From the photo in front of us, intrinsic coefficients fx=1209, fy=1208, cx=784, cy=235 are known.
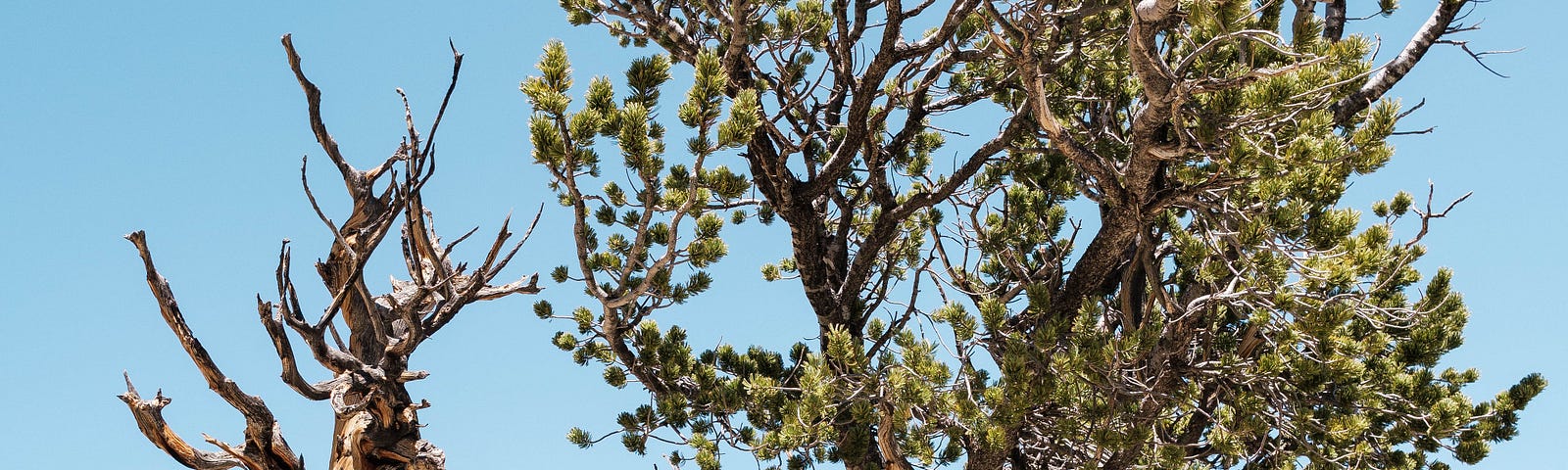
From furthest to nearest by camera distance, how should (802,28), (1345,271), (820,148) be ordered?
(820,148)
(802,28)
(1345,271)

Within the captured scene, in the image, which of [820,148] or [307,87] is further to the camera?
[820,148]

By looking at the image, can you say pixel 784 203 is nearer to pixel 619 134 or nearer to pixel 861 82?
pixel 861 82

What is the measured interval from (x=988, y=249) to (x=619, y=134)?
7.22ft

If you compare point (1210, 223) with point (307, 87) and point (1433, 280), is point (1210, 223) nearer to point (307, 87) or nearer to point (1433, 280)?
point (1433, 280)

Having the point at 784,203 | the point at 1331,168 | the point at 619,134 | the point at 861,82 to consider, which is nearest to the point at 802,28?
the point at 861,82

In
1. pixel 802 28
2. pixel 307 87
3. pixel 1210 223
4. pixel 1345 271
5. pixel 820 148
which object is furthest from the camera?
pixel 820 148

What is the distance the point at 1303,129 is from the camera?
3910 millimetres

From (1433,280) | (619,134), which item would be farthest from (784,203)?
(1433,280)

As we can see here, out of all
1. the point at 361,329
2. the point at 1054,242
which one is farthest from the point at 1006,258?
the point at 361,329

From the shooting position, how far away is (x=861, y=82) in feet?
16.4

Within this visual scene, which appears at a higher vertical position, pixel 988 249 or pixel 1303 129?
pixel 988 249

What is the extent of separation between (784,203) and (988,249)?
97 centimetres

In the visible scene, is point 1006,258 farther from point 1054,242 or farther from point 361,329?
point 361,329

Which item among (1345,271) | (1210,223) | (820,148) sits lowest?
(1345,271)
